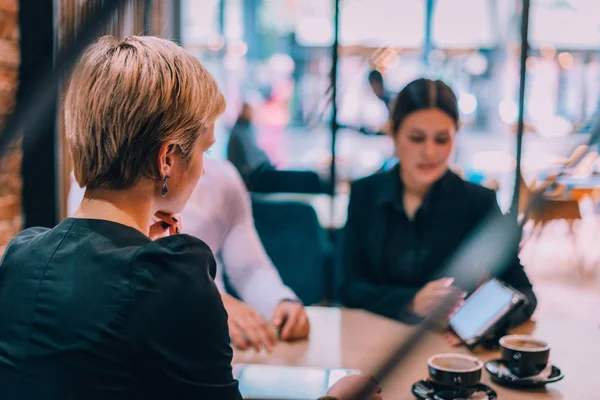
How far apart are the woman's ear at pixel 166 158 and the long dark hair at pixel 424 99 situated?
Result: 125 centimetres

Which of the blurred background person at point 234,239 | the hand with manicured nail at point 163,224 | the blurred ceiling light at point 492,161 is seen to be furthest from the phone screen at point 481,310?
the blurred ceiling light at point 492,161

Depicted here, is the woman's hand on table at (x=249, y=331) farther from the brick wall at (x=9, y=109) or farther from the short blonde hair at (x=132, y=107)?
the brick wall at (x=9, y=109)

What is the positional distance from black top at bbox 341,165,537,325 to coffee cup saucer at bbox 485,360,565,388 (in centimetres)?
73

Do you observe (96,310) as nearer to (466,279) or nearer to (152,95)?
(152,95)

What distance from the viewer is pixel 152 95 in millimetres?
890

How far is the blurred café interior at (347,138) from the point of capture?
143cm

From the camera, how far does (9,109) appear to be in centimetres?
215

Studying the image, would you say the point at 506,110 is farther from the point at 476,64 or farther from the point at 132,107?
the point at 132,107

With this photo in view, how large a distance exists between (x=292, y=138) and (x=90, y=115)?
15.6ft

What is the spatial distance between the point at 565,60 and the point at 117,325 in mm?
6778

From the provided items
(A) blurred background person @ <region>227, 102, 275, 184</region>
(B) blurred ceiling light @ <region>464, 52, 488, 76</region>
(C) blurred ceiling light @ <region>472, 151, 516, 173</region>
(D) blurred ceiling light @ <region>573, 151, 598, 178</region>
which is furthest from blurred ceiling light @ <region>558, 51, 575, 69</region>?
(D) blurred ceiling light @ <region>573, 151, 598, 178</region>

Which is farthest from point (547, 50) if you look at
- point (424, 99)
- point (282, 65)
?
point (424, 99)

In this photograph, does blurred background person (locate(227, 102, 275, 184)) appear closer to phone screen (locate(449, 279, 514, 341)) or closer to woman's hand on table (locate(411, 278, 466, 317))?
woman's hand on table (locate(411, 278, 466, 317))

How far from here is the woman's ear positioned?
0.93 metres
